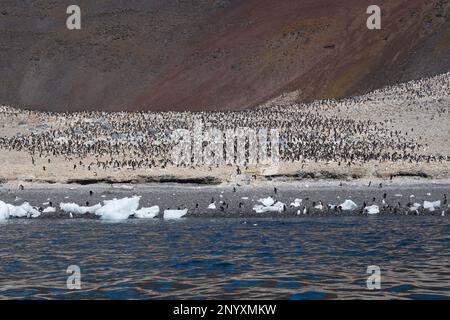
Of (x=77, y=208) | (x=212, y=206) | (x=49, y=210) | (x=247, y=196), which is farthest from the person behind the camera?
(x=247, y=196)

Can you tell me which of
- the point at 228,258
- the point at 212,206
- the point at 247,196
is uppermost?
the point at 247,196

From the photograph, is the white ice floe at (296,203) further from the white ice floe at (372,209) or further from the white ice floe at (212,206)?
the white ice floe at (212,206)

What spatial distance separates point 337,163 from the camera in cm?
3703

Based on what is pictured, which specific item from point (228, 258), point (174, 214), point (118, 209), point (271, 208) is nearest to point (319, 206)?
point (271, 208)

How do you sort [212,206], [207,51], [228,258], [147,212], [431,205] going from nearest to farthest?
1. [228,258]
2. [147,212]
3. [431,205]
4. [212,206]
5. [207,51]

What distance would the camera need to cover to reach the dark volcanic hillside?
76.8 metres

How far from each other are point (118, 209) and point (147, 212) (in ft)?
3.33

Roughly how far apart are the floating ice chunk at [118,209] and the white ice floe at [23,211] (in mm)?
2299

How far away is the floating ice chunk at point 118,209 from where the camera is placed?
91.8 feet

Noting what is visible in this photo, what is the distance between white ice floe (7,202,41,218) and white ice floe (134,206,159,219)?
3666 millimetres

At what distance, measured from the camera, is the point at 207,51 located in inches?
3957

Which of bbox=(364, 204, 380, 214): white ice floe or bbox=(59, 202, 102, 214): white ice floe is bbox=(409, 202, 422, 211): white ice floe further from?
bbox=(59, 202, 102, 214): white ice floe

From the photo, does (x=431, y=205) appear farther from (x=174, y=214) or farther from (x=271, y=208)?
(x=174, y=214)
